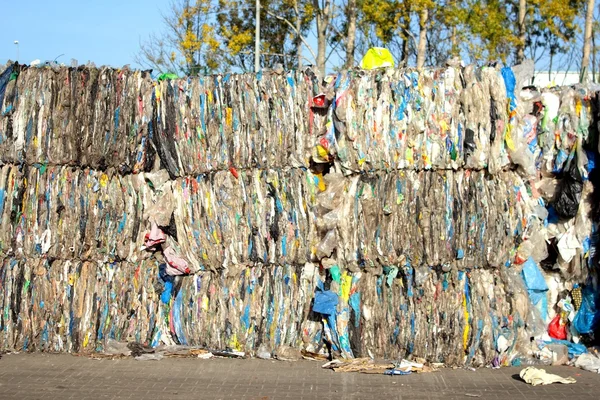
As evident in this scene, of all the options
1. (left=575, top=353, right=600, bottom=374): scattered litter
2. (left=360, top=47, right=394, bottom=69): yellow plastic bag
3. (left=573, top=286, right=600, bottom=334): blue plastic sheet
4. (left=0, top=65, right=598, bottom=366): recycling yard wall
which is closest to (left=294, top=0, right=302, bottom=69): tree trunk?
(left=360, top=47, right=394, bottom=69): yellow plastic bag

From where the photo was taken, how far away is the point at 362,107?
7180 mm

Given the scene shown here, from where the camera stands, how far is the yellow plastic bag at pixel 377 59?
7502 mm

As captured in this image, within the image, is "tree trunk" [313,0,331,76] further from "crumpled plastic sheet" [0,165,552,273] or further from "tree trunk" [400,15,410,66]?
"crumpled plastic sheet" [0,165,552,273]

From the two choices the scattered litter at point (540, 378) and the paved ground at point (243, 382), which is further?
the scattered litter at point (540, 378)

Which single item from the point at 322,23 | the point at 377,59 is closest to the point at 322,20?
the point at 322,23

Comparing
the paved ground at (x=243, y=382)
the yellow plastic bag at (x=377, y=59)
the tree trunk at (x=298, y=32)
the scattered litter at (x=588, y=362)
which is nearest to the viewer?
the paved ground at (x=243, y=382)

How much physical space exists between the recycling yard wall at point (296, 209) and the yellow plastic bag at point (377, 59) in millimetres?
279

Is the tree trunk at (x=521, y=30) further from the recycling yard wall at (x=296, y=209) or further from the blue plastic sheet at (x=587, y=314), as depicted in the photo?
the blue plastic sheet at (x=587, y=314)

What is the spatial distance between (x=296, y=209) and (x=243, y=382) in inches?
64.3

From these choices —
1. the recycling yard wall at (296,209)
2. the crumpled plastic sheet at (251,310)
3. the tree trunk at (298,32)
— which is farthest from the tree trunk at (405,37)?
the crumpled plastic sheet at (251,310)

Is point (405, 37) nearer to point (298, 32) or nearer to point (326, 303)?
point (298, 32)

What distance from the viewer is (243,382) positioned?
Result: 6801 mm

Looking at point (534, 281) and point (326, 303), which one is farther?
point (534, 281)

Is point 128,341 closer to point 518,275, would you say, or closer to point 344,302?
point 344,302
